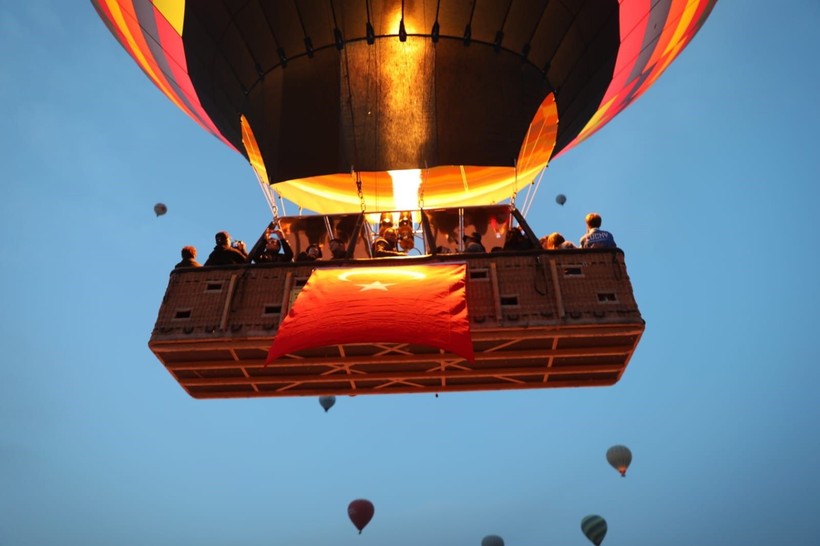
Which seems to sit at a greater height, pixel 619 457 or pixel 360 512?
pixel 619 457

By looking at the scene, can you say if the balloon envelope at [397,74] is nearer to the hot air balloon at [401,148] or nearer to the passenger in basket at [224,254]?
the hot air balloon at [401,148]

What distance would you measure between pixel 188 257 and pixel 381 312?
2.25 meters

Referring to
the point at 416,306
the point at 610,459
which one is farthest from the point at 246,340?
the point at 610,459

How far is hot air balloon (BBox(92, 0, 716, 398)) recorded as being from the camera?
6.35 meters

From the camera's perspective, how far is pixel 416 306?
220 inches

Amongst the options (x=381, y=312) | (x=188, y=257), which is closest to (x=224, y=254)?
(x=188, y=257)

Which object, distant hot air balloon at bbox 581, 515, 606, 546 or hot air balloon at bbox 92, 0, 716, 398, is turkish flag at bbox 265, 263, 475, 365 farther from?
distant hot air balloon at bbox 581, 515, 606, 546

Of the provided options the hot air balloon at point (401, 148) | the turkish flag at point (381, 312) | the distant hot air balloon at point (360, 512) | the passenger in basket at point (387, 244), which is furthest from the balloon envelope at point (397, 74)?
the distant hot air balloon at point (360, 512)

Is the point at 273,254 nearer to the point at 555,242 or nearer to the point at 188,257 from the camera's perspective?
the point at 188,257

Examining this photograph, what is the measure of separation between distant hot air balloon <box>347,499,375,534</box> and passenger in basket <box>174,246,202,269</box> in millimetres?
8472

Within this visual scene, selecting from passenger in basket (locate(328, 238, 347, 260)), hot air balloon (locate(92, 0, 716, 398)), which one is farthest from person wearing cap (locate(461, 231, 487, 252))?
passenger in basket (locate(328, 238, 347, 260))

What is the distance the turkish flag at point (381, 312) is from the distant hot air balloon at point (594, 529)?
11.6 m

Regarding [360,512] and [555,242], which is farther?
[360,512]

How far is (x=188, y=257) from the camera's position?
714 cm
